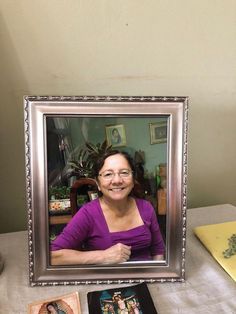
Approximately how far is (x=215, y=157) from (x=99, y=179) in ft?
1.51

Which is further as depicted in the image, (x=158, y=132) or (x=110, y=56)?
(x=110, y=56)

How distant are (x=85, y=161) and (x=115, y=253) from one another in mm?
180

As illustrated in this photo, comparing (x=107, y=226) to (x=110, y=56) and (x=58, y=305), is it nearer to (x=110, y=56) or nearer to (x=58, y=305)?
(x=58, y=305)

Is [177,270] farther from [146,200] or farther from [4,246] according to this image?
[4,246]

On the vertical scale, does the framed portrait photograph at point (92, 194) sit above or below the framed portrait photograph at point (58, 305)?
above

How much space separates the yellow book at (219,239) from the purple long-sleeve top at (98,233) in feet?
0.55

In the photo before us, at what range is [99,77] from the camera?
2.57ft

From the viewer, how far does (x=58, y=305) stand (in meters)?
0.53

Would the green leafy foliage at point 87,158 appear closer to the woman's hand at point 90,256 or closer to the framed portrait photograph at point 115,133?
the framed portrait photograph at point 115,133

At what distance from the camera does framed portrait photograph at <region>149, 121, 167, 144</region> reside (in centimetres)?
59

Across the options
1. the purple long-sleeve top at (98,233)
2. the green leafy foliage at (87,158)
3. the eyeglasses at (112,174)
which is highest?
the green leafy foliage at (87,158)

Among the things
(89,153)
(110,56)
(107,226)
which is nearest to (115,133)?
(89,153)

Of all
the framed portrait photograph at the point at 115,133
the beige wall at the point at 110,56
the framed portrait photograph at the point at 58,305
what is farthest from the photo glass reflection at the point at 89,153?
the beige wall at the point at 110,56

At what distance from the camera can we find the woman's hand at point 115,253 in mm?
592
